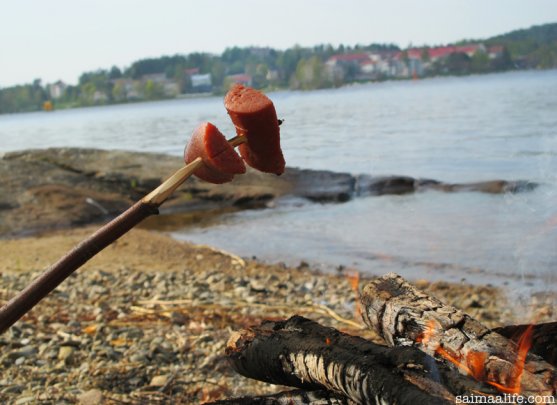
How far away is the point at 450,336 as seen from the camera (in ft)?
7.45

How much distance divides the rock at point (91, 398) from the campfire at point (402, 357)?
56.1 inches

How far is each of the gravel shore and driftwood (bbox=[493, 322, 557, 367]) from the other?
1954mm

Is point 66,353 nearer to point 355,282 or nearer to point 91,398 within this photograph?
point 91,398

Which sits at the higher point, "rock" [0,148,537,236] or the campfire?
the campfire

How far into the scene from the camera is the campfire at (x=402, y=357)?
1.88m

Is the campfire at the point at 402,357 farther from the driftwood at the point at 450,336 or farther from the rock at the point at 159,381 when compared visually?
the rock at the point at 159,381

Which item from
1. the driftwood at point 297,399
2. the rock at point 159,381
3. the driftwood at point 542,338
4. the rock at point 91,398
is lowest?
the rock at point 159,381

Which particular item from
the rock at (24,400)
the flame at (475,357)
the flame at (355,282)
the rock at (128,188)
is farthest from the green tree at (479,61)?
the flame at (475,357)

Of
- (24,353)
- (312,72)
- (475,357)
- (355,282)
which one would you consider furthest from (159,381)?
(312,72)

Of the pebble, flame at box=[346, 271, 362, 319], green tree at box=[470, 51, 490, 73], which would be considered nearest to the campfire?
the pebble

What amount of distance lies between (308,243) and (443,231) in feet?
6.51

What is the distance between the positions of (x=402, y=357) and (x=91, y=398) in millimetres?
2333

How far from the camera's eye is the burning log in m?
1.85

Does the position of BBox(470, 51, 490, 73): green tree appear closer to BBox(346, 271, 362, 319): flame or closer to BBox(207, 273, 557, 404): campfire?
BBox(346, 271, 362, 319): flame
